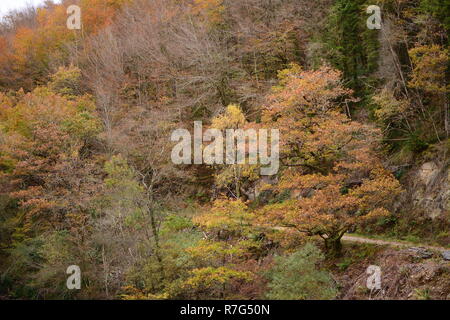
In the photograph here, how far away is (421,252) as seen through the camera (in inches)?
516

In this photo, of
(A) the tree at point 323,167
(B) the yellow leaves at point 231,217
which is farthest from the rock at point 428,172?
(B) the yellow leaves at point 231,217

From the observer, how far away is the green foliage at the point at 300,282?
12008 mm

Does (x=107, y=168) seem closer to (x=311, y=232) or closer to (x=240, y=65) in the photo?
(x=311, y=232)

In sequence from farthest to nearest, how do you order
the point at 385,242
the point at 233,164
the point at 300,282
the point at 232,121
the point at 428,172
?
1. the point at 232,121
2. the point at 233,164
3. the point at 428,172
4. the point at 385,242
5. the point at 300,282

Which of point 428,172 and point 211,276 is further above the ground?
point 428,172

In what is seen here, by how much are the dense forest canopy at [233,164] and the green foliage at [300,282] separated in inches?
1.8

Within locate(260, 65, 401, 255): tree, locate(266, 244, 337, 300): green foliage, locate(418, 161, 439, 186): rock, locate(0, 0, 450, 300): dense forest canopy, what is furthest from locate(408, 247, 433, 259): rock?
locate(418, 161, 439, 186): rock

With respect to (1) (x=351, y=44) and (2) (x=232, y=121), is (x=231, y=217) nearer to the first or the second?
(2) (x=232, y=121)

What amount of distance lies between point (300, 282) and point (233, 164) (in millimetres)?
8299

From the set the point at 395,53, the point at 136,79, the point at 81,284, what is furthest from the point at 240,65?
the point at 81,284

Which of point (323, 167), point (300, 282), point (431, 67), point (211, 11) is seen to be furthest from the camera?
point (211, 11)

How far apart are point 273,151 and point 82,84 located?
22.5m

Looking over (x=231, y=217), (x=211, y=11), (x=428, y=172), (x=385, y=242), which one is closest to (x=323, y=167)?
(x=385, y=242)

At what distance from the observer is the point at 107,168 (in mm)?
20188
